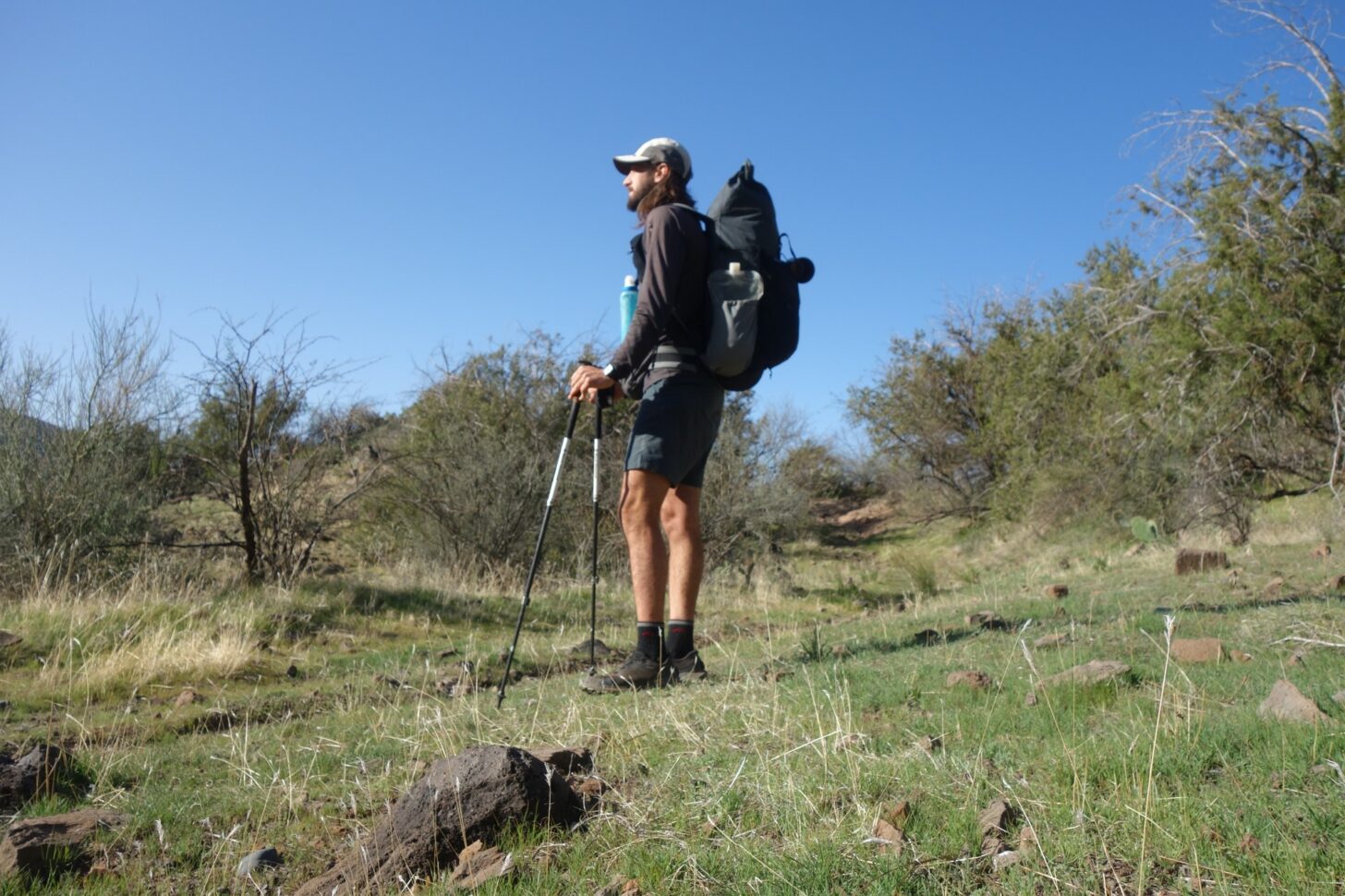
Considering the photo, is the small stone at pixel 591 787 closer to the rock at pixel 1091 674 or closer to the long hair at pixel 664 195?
the rock at pixel 1091 674

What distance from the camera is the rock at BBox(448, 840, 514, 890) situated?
6.97 ft

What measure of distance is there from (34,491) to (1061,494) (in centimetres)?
1750

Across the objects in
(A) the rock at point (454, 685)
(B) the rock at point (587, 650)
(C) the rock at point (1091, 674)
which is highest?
(C) the rock at point (1091, 674)

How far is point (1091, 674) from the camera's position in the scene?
122 inches

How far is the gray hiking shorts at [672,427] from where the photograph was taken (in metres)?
3.99

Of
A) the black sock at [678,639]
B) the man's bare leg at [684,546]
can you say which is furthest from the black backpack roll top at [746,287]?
the black sock at [678,639]

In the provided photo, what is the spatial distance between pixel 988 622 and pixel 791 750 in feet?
9.42

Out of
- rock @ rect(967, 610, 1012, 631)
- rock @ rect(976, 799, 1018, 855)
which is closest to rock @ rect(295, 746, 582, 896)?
rock @ rect(976, 799, 1018, 855)

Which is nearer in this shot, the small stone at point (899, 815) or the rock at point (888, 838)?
the rock at point (888, 838)

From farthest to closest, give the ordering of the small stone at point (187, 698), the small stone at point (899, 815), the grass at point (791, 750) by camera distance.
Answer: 1. the small stone at point (187, 698)
2. the small stone at point (899, 815)
3. the grass at point (791, 750)

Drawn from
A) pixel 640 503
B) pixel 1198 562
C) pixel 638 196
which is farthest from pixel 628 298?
pixel 1198 562

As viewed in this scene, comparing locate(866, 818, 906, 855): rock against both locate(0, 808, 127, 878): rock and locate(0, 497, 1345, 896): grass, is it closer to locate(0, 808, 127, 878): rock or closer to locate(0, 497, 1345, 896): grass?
locate(0, 497, 1345, 896): grass

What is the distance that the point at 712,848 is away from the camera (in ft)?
6.94

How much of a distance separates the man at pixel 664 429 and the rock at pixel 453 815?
147cm
